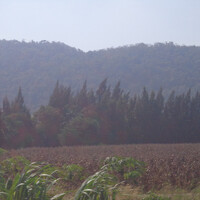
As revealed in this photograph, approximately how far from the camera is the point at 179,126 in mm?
44969

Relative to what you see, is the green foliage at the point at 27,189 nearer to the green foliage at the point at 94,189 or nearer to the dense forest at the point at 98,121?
the green foliage at the point at 94,189

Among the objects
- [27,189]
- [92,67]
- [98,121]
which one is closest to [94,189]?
[27,189]

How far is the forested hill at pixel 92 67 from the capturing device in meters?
82.2

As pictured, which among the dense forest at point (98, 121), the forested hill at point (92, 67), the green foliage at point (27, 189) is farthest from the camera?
the forested hill at point (92, 67)

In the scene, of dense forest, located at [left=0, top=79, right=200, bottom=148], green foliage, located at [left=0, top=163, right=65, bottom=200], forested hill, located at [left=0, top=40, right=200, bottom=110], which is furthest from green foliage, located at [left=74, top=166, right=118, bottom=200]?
forested hill, located at [left=0, top=40, right=200, bottom=110]

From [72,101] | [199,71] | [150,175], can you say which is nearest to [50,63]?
[199,71]

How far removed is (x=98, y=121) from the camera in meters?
40.6

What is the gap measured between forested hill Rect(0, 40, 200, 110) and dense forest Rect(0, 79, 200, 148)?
33914 millimetres

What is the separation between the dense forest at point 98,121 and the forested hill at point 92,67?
33914mm

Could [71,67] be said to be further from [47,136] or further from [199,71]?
[47,136]

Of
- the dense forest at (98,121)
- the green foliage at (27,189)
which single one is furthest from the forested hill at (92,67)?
the green foliage at (27,189)

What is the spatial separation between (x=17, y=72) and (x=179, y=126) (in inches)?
2084

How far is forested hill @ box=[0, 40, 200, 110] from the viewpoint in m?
82.2

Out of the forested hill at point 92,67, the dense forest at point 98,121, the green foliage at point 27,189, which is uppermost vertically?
the forested hill at point 92,67
